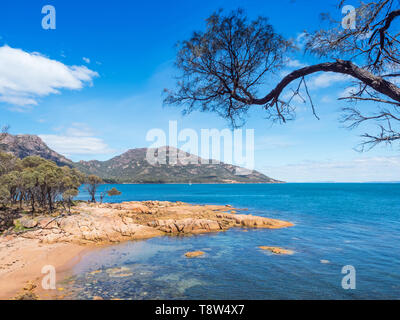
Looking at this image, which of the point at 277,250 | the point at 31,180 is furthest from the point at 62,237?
the point at 277,250

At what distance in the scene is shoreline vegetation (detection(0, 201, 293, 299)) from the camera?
48.6 feet

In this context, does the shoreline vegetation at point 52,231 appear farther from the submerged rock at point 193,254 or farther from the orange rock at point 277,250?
the orange rock at point 277,250

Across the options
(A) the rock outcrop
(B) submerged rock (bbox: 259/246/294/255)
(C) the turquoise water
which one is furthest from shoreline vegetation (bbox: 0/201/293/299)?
(B) submerged rock (bbox: 259/246/294/255)

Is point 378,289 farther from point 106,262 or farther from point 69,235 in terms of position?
point 69,235

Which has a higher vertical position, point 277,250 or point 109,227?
point 109,227

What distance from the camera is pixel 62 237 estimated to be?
25.1 meters

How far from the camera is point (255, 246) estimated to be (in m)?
24.0

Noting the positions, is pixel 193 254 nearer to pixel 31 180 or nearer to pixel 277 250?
pixel 277 250

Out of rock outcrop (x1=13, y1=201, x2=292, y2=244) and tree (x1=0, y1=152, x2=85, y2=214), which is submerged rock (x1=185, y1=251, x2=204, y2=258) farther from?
tree (x1=0, y1=152, x2=85, y2=214)

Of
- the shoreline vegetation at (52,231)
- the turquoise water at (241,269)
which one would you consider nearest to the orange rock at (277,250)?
the turquoise water at (241,269)

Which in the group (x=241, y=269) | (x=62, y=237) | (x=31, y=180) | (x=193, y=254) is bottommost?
(x=193, y=254)

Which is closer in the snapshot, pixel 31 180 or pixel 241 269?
pixel 241 269

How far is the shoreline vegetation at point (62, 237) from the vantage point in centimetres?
1482
